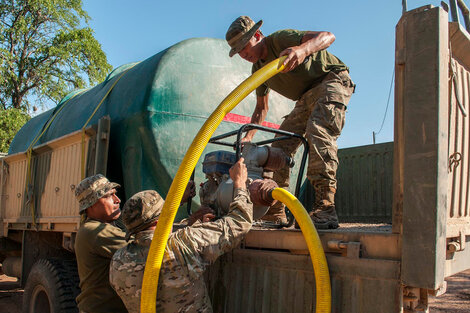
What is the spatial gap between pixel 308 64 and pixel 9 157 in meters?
4.74

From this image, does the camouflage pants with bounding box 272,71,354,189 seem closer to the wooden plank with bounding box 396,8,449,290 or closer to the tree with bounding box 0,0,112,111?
the wooden plank with bounding box 396,8,449,290

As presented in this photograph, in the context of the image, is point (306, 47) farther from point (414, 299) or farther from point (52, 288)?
point (52, 288)

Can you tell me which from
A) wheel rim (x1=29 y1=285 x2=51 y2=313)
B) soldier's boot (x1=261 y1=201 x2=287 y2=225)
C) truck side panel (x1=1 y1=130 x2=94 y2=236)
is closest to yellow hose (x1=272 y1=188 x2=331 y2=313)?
soldier's boot (x1=261 y1=201 x2=287 y2=225)

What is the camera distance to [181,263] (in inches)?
91.7

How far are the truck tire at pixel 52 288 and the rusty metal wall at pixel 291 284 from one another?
6.21ft

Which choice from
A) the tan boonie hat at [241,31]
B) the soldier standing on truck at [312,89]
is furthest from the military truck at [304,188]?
the tan boonie hat at [241,31]

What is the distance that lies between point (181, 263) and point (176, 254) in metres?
0.06

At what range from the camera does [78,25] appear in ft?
58.1

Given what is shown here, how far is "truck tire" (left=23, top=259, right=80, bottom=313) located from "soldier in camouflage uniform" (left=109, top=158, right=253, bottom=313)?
6.35ft

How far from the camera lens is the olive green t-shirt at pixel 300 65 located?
314 centimetres

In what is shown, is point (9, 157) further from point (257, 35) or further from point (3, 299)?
point (257, 35)

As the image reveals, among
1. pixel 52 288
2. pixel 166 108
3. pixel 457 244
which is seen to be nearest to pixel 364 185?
pixel 166 108

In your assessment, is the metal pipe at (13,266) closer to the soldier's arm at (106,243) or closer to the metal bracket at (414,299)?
the soldier's arm at (106,243)

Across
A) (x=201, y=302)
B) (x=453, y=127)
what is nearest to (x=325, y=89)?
(x=453, y=127)
